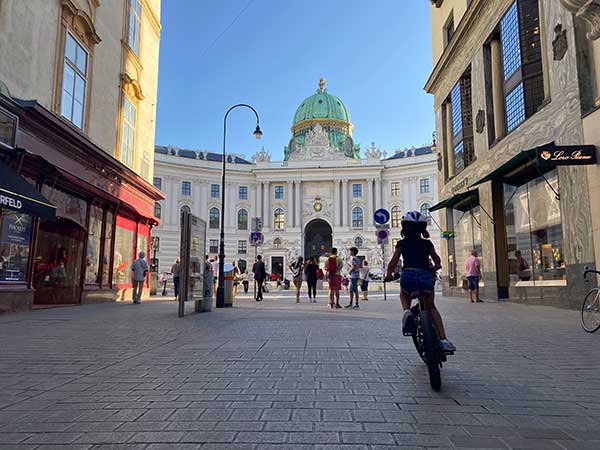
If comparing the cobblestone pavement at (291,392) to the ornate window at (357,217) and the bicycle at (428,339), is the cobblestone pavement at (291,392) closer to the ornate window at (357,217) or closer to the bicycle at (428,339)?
the bicycle at (428,339)

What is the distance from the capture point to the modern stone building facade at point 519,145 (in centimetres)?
1173

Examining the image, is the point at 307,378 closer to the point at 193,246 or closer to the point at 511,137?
the point at 193,246

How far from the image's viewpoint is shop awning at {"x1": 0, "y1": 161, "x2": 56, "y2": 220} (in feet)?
31.8

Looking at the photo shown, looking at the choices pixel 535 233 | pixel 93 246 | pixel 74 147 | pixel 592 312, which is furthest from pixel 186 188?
pixel 592 312

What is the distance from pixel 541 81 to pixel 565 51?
2.20m

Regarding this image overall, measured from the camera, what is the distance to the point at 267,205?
71875 millimetres

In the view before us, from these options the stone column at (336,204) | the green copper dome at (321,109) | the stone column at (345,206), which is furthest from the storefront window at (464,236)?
the green copper dome at (321,109)

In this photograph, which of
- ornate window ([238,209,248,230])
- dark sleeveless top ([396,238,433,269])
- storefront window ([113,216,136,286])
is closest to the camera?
dark sleeveless top ([396,238,433,269])

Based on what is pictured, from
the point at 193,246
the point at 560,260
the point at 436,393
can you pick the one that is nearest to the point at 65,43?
the point at 193,246

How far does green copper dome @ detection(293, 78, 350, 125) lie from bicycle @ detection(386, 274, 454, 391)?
2846 inches

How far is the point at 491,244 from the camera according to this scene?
17.3 meters

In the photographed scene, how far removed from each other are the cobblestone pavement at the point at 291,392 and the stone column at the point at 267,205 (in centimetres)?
6330

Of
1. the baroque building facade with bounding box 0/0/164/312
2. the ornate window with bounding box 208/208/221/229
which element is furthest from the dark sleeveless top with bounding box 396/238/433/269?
the ornate window with bounding box 208/208/221/229

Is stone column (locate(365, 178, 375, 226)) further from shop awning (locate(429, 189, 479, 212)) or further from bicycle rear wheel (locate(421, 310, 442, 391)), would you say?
bicycle rear wheel (locate(421, 310, 442, 391))
